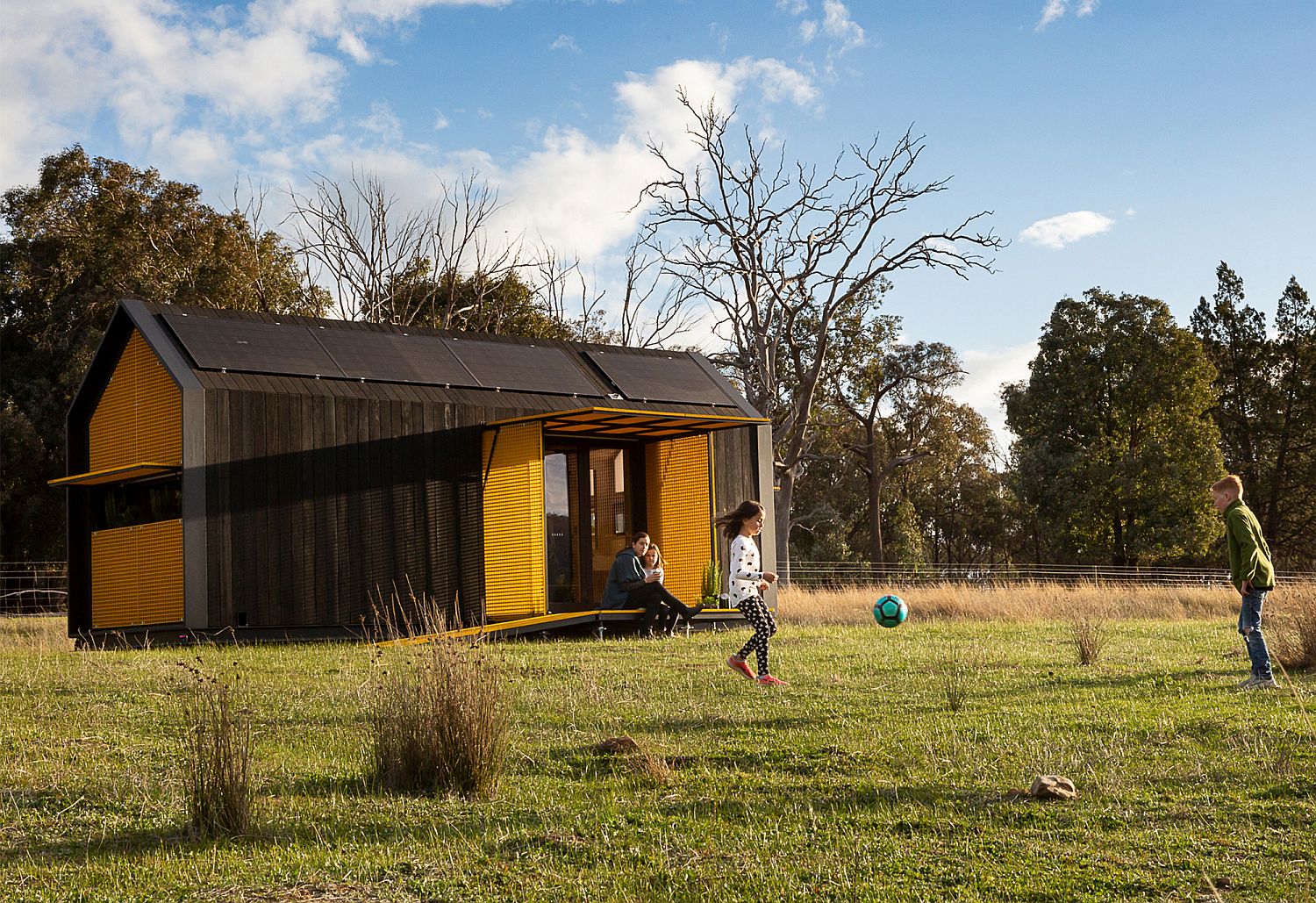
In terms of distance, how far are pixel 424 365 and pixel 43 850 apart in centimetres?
1157

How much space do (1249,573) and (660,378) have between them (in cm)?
1021

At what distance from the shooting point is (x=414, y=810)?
5551 mm

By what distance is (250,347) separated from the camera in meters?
15.2

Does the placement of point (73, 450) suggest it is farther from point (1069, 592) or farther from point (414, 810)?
point (1069, 592)

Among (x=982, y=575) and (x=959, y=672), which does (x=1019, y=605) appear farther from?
(x=982, y=575)

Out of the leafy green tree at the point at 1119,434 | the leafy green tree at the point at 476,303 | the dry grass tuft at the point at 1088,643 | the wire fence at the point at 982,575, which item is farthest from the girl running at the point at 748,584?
the leafy green tree at the point at 1119,434

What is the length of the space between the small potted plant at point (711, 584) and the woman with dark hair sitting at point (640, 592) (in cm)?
128

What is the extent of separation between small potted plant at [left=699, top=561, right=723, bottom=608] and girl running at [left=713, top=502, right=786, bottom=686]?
642cm

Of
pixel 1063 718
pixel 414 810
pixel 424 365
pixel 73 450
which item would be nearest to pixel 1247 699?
pixel 1063 718

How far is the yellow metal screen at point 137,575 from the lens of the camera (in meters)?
14.6

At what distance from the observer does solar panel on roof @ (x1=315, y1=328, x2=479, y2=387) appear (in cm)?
1579

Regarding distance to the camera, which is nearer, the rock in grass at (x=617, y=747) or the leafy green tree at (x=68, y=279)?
the rock in grass at (x=617, y=747)

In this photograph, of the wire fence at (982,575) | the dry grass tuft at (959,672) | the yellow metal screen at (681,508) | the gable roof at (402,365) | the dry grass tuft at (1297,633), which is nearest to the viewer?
the dry grass tuft at (959,672)

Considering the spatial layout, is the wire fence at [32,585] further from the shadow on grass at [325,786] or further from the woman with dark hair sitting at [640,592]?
the shadow on grass at [325,786]
